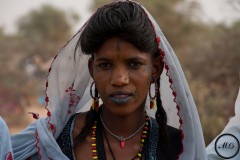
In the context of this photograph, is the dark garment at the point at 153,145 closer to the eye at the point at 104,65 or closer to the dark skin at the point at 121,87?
the dark skin at the point at 121,87

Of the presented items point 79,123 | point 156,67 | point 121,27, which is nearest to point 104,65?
point 121,27

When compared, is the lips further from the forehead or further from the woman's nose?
the forehead

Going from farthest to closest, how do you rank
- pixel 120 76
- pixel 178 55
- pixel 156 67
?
pixel 178 55 → pixel 156 67 → pixel 120 76

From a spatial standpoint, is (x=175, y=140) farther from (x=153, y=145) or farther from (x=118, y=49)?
(x=118, y=49)

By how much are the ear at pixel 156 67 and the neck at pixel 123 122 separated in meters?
0.20

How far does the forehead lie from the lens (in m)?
2.92

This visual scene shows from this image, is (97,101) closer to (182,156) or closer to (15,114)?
(182,156)

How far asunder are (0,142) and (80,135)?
0.46 metres

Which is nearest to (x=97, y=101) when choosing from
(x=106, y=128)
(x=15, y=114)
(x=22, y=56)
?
(x=106, y=128)

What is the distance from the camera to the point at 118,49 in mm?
2914

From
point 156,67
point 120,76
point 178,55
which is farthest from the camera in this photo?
point 178,55

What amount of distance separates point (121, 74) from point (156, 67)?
12.6 inches

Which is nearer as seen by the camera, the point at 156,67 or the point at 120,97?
Answer: the point at 120,97

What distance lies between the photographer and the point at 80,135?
3.17m
